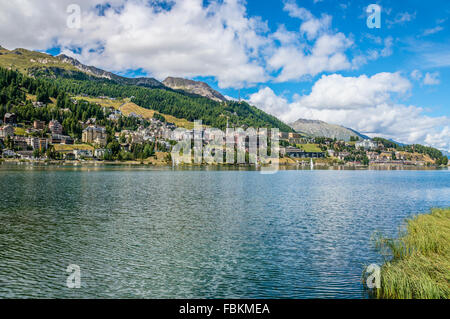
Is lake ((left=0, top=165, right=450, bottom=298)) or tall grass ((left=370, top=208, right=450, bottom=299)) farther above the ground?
tall grass ((left=370, top=208, right=450, bottom=299))

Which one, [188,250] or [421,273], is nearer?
[421,273]

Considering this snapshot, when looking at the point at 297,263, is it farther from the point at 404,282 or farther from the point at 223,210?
the point at 223,210

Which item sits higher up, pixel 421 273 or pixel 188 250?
pixel 421 273

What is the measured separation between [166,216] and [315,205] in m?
29.0

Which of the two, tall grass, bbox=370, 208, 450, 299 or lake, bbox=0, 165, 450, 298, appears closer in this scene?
tall grass, bbox=370, 208, 450, 299

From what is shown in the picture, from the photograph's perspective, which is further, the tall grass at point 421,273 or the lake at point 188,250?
the lake at point 188,250

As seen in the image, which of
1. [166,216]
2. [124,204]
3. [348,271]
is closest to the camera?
[348,271]

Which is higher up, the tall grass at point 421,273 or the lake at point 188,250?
the tall grass at point 421,273

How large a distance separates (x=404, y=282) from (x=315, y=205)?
43.4 meters

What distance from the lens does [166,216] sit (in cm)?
4772
